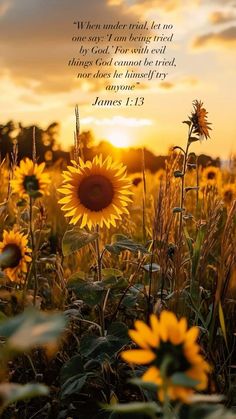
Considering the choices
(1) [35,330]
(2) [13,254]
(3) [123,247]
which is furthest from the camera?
(2) [13,254]

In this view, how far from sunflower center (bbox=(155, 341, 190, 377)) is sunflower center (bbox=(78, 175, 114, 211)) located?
4.21 ft

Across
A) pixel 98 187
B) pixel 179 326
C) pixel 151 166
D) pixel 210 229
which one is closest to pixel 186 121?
pixel 98 187

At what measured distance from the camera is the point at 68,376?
5.42 feet

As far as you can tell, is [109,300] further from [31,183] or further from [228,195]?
[228,195]

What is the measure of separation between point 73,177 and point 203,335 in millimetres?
645

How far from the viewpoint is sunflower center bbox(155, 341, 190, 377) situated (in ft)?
2.66

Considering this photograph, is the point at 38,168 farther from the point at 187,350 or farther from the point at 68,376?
the point at 187,350

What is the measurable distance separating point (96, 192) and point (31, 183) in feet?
1.47

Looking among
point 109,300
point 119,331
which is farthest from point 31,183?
point 109,300

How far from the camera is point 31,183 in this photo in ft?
5.57

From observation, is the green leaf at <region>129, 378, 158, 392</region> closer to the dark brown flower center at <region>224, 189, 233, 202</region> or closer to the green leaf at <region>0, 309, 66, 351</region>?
the green leaf at <region>0, 309, 66, 351</region>

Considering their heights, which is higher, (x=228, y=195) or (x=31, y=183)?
(x=31, y=183)

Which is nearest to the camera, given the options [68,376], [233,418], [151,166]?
[233,418]

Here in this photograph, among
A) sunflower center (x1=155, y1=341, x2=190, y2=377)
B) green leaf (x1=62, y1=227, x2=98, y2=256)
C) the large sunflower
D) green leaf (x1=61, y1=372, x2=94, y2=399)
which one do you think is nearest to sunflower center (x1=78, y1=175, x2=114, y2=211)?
the large sunflower
